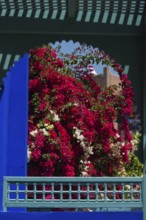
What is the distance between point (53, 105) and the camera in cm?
895

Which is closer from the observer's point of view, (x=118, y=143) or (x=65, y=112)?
(x=65, y=112)

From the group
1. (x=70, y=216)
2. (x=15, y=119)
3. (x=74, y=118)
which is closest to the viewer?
(x=70, y=216)

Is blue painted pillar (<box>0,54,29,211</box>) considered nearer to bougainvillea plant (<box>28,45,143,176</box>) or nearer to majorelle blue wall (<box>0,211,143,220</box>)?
majorelle blue wall (<box>0,211,143,220</box>)

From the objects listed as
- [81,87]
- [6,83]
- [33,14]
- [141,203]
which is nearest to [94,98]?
[81,87]

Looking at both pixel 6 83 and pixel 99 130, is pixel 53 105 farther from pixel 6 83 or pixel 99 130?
pixel 6 83

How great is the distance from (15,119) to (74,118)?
2217 mm

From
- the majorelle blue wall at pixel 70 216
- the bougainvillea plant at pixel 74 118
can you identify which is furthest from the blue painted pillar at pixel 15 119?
the bougainvillea plant at pixel 74 118

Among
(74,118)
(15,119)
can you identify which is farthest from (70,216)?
(74,118)

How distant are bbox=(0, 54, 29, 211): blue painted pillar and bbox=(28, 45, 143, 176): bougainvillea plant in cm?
171

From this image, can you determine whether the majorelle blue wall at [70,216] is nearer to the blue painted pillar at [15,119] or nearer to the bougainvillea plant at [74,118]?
the blue painted pillar at [15,119]

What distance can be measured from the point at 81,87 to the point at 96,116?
49cm

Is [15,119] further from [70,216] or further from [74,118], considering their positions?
[74,118]

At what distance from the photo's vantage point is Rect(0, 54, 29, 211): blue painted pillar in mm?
6695

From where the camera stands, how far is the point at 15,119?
A: 677 centimetres
